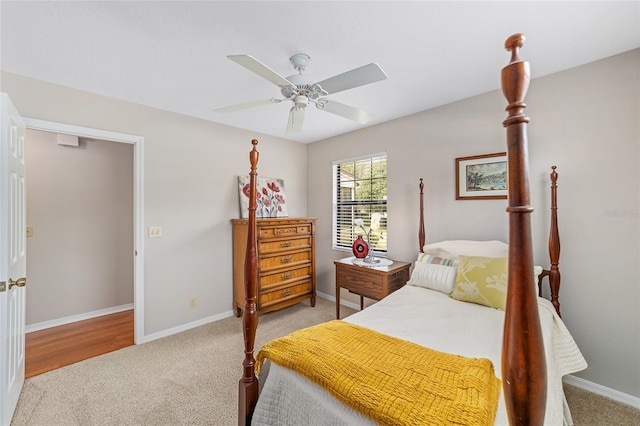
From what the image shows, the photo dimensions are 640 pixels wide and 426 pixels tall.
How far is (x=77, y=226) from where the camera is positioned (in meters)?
3.37

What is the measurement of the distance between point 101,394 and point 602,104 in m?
4.32

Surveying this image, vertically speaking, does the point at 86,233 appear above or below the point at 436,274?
above

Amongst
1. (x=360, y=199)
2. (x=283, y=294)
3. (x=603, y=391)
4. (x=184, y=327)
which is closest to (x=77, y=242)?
(x=184, y=327)

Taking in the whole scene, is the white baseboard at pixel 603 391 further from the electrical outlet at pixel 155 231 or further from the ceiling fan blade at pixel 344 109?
the electrical outlet at pixel 155 231

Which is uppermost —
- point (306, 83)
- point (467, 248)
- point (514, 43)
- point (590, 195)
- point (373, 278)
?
point (306, 83)

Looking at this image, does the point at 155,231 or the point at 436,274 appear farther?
the point at 155,231

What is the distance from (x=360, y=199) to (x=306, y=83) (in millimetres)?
A: 2248

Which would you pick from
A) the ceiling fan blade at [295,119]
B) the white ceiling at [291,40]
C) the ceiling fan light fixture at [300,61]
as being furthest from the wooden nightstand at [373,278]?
the ceiling fan light fixture at [300,61]

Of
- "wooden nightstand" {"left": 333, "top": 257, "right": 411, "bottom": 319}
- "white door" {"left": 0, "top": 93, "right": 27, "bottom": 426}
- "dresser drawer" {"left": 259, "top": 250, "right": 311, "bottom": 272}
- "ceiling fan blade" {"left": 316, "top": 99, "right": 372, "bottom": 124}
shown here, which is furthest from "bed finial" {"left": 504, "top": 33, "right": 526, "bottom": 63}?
"dresser drawer" {"left": 259, "top": 250, "right": 311, "bottom": 272}

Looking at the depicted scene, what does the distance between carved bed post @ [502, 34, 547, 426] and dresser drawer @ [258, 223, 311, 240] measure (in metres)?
2.83

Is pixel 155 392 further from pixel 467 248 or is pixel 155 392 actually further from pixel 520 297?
pixel 467 248

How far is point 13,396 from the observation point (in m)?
1.78

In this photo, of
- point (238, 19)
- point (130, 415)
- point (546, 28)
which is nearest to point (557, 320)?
point (546, 28)

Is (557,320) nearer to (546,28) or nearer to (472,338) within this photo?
(472,338)
